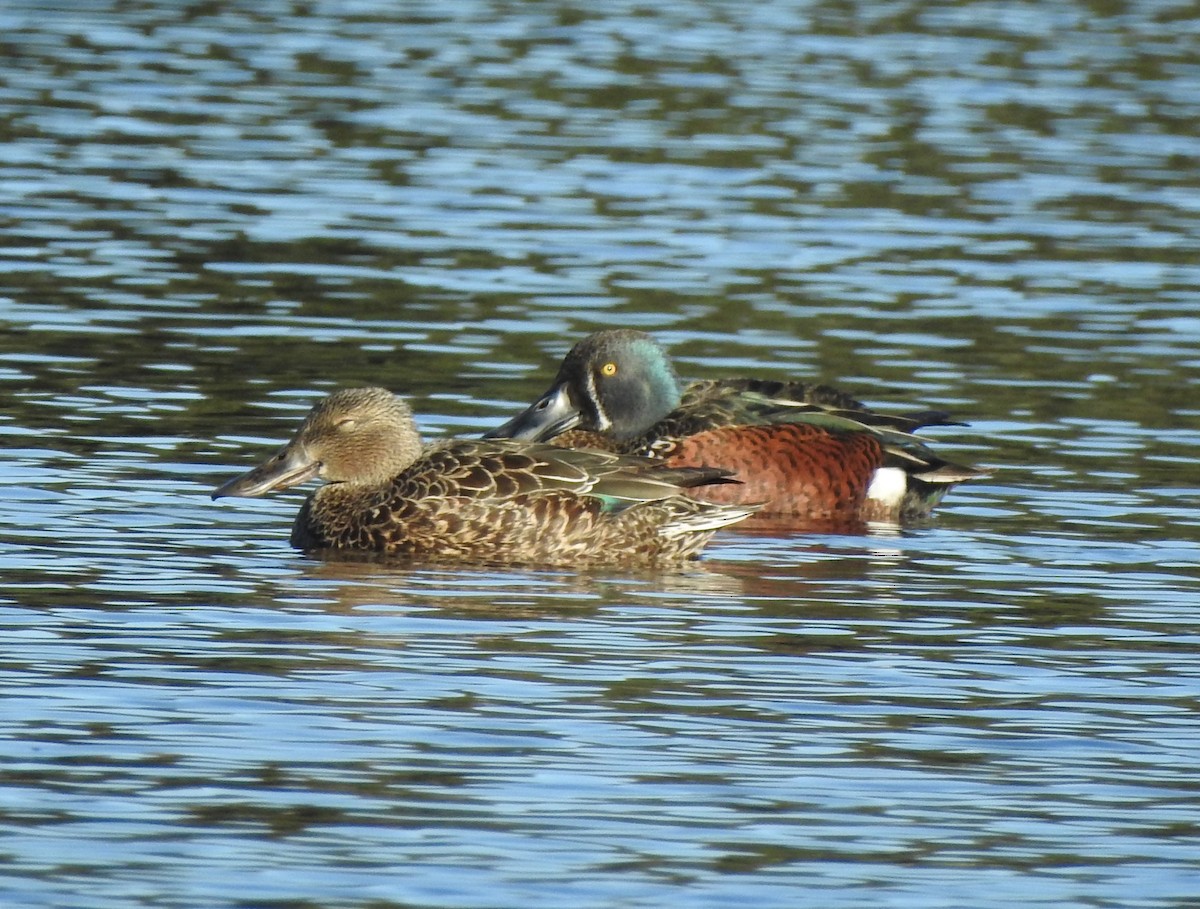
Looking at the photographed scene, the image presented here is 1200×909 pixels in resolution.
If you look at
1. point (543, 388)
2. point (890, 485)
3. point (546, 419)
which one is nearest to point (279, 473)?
point (546, 419)

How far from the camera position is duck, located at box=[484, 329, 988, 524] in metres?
14.1

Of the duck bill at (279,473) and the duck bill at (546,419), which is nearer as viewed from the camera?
the duck bill at (279,473)

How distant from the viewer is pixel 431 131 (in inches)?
979

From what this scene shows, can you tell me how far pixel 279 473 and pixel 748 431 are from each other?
2655mm

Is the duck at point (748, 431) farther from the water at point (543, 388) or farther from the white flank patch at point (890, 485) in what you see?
the water at point (543, 388)

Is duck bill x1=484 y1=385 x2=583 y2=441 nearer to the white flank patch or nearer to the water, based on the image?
the water

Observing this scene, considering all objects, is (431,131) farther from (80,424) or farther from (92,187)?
(80,424)

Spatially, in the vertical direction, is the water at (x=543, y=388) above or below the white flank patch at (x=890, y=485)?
above

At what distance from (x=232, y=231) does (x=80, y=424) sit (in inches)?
233

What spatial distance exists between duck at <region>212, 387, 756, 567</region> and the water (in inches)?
11.2

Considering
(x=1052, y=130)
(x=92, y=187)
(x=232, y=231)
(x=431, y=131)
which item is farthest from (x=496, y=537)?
(x=1052, y=130)

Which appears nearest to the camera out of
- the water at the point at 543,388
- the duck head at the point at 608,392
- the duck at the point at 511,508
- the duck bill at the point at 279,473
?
the water at the point at 543,388

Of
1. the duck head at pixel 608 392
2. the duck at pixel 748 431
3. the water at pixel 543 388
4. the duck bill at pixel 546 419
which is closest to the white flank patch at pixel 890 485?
the duck at pixel 748 431

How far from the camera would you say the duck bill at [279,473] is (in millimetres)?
12594
